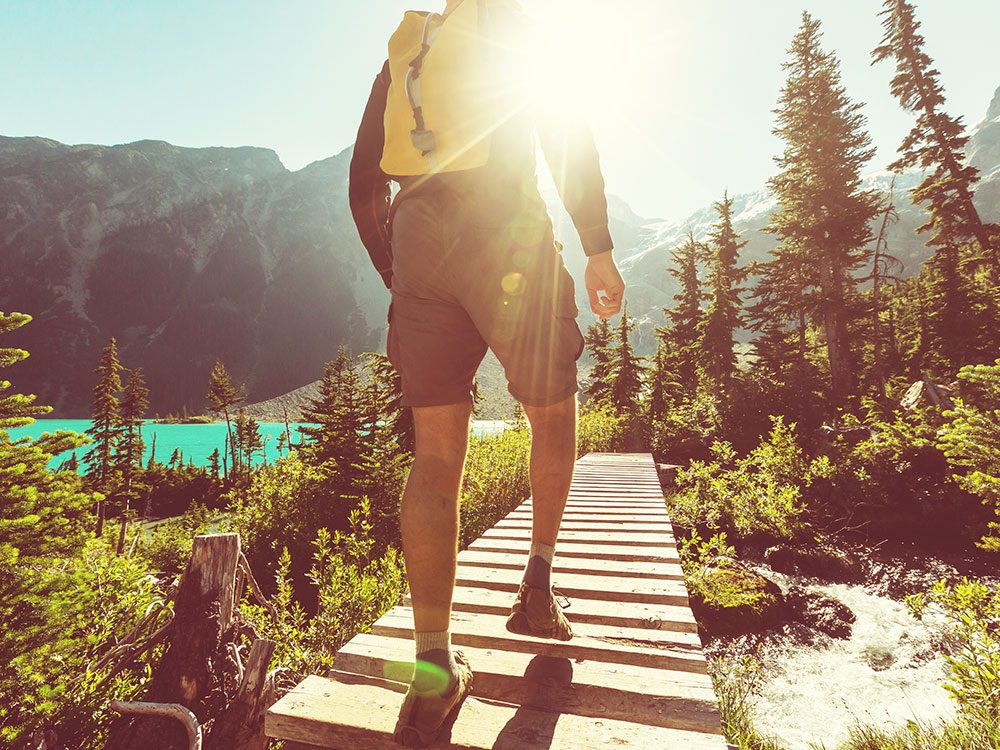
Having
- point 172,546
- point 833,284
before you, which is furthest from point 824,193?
point 172,546

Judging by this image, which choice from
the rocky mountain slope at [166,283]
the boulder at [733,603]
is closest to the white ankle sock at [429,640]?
the boulder at [733,603]

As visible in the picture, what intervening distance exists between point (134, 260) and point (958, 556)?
773 feet

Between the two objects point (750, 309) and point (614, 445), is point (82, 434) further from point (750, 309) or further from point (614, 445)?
point (750, 309)

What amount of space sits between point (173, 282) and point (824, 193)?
223132mm

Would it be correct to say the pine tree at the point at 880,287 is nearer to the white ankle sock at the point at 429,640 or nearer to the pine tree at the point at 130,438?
the white ankle sock at the point at 429,640

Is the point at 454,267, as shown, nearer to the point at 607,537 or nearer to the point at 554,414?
the point at 554,414

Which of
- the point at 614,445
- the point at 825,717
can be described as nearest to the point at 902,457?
the point at 614,445

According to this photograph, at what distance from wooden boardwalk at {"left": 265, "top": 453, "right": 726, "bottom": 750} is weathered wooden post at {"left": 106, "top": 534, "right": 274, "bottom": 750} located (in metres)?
0.97

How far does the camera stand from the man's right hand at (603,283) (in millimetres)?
1787

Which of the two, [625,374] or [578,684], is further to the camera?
[625,374]

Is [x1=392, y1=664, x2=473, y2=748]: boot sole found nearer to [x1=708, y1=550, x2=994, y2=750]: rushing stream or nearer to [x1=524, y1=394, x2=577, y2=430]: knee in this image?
[x1=524, y1=394, x2=577, y2=430]: knee

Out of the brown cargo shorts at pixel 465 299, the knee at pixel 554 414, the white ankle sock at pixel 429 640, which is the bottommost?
the white ankle sock at pixel 429 640

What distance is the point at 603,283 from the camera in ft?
5.94

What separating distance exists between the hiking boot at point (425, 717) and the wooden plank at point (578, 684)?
0.22m
